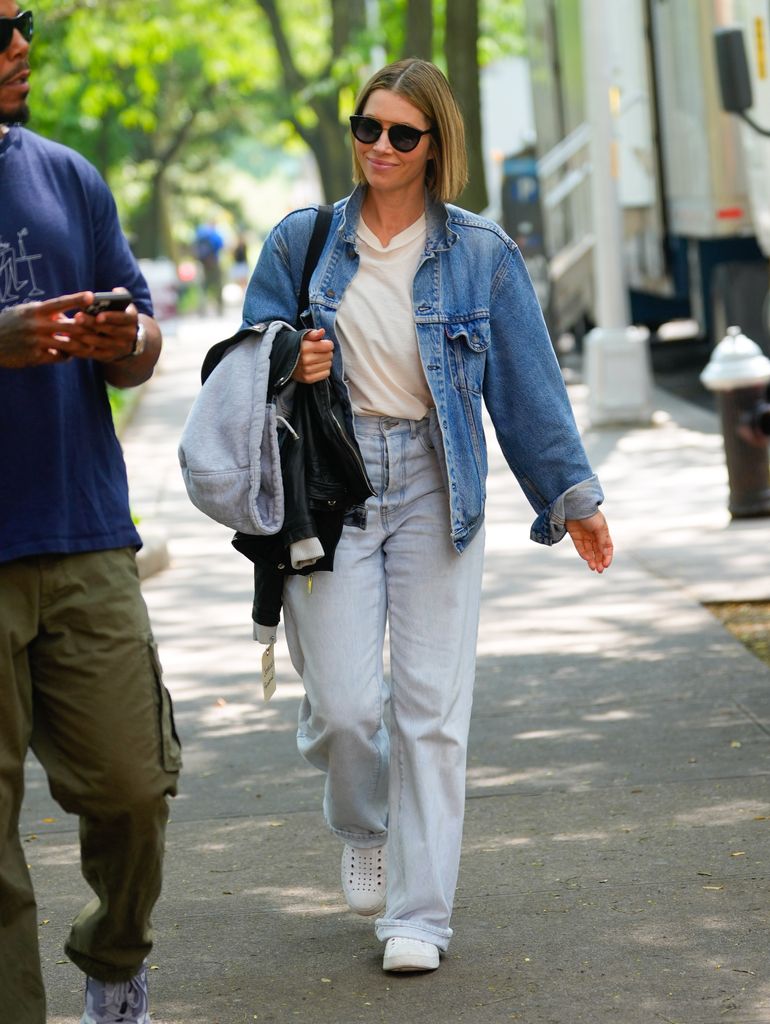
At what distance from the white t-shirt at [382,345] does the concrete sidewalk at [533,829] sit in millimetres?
1036

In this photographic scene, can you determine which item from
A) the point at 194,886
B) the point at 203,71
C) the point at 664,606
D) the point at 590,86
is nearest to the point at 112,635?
the point at 194,886

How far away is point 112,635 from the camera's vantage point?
3516mm

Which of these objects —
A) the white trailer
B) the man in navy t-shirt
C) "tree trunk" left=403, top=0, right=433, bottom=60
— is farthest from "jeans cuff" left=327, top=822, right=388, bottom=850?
"tree trunk" left=403, top=0, right=433, bottom=60

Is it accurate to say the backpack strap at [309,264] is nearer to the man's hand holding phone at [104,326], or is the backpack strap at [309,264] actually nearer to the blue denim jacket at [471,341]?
the blue denim jacket at [471,341]

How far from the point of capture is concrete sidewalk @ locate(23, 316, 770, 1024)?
Result: 4.08 meters

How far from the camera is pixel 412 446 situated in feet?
13.7

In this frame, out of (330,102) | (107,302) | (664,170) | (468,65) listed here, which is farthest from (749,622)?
(330,102)

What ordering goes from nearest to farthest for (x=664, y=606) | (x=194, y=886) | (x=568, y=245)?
1. (x=194, y=886)
2. (x=664, y=606)
3. (x=568, y=245)

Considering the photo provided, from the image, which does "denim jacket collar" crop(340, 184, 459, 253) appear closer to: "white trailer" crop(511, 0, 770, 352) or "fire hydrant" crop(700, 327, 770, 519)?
"fire hydrant" crop(700, 327, 770, 519)

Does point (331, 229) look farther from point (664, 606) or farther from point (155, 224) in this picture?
point (155, 224)

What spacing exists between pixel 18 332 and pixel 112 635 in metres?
0.61

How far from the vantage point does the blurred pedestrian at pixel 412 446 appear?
4141 millimetres

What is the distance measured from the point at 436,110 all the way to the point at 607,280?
1057 cm

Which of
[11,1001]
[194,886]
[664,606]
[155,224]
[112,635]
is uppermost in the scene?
[112,635]
